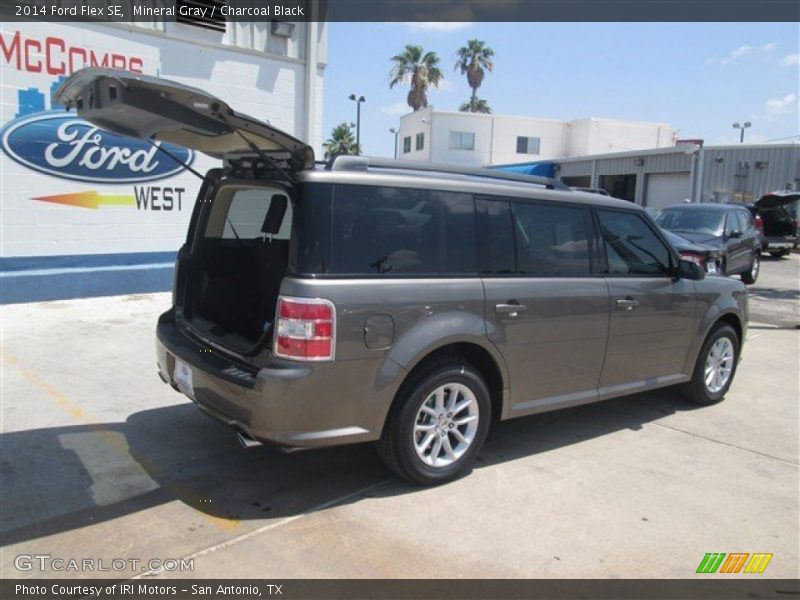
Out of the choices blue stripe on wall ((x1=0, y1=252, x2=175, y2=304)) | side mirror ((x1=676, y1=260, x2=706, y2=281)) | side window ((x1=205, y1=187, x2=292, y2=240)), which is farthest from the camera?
blue stripe on wall ((x1=0, y1=252, x2=175, y2=304))

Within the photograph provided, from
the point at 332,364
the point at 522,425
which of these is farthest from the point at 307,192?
the point at 522,425

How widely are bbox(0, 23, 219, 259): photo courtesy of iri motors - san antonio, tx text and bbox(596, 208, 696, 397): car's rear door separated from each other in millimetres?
7309

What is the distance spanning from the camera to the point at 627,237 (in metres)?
4.87

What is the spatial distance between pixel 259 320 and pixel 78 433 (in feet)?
5.70

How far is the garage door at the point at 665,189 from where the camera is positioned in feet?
90.9

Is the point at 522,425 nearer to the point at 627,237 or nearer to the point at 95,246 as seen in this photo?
the point at 627,237

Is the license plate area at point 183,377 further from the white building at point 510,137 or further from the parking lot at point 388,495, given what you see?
the white building at point 510,137

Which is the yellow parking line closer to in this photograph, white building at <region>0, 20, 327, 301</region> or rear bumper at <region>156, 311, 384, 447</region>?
rear bumper at <region>156, 311, 384, 447</region>

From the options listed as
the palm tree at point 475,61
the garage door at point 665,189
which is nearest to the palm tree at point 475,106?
the palm tree at point 475,61

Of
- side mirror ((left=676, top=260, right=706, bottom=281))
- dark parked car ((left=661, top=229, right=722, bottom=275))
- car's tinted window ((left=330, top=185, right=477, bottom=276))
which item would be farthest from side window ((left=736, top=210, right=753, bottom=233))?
car's tinted window ((left=330, top=185, right=477, bottom=276))

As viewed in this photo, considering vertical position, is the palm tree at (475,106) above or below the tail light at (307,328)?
above

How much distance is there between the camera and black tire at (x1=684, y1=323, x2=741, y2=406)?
541cm

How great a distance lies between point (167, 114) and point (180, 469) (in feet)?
7.19

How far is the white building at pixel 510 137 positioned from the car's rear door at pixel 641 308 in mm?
40333
